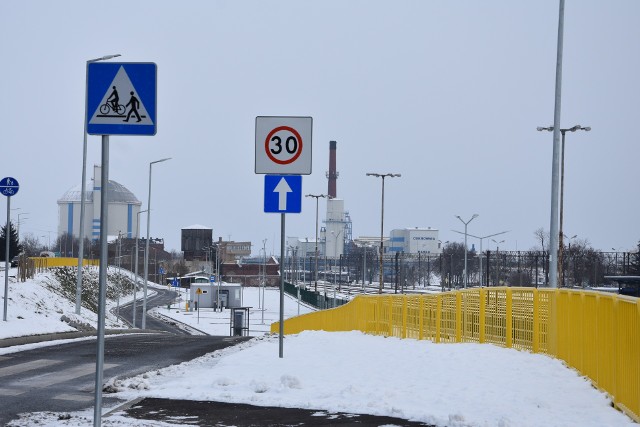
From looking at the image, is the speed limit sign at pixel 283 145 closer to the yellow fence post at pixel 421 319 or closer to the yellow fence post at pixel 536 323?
the yellow fence post at pixel 536 323

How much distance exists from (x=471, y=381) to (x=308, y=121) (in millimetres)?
4803

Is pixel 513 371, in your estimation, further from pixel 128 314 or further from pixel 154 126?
pixel 128 314

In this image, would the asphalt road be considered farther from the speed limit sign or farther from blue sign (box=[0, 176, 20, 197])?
blue sign (box=[0, 176, 20, 197])

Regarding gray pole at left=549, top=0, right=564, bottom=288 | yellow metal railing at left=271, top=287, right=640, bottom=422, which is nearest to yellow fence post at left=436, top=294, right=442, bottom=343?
yellow metal railing at left=271, top=287, right=640, bottom=422

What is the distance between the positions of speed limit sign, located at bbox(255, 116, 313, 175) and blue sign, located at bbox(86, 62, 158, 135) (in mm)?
6929

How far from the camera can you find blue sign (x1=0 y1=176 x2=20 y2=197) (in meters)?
26.8

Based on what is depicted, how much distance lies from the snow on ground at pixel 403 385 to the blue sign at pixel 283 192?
2365 millimetres

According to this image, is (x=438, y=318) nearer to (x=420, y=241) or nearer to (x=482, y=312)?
(x=482, y=312)

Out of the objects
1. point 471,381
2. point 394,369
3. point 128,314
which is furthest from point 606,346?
point 128,314

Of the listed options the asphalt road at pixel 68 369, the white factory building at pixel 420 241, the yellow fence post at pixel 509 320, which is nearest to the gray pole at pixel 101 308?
the asphalt road at pixel 68 369

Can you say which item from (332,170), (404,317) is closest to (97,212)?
(332,170)

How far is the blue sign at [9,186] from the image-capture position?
26.8m

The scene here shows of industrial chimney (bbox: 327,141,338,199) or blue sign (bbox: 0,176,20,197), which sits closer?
blue sign (bbox: 0,176,20,197)

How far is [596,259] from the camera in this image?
9875cm
